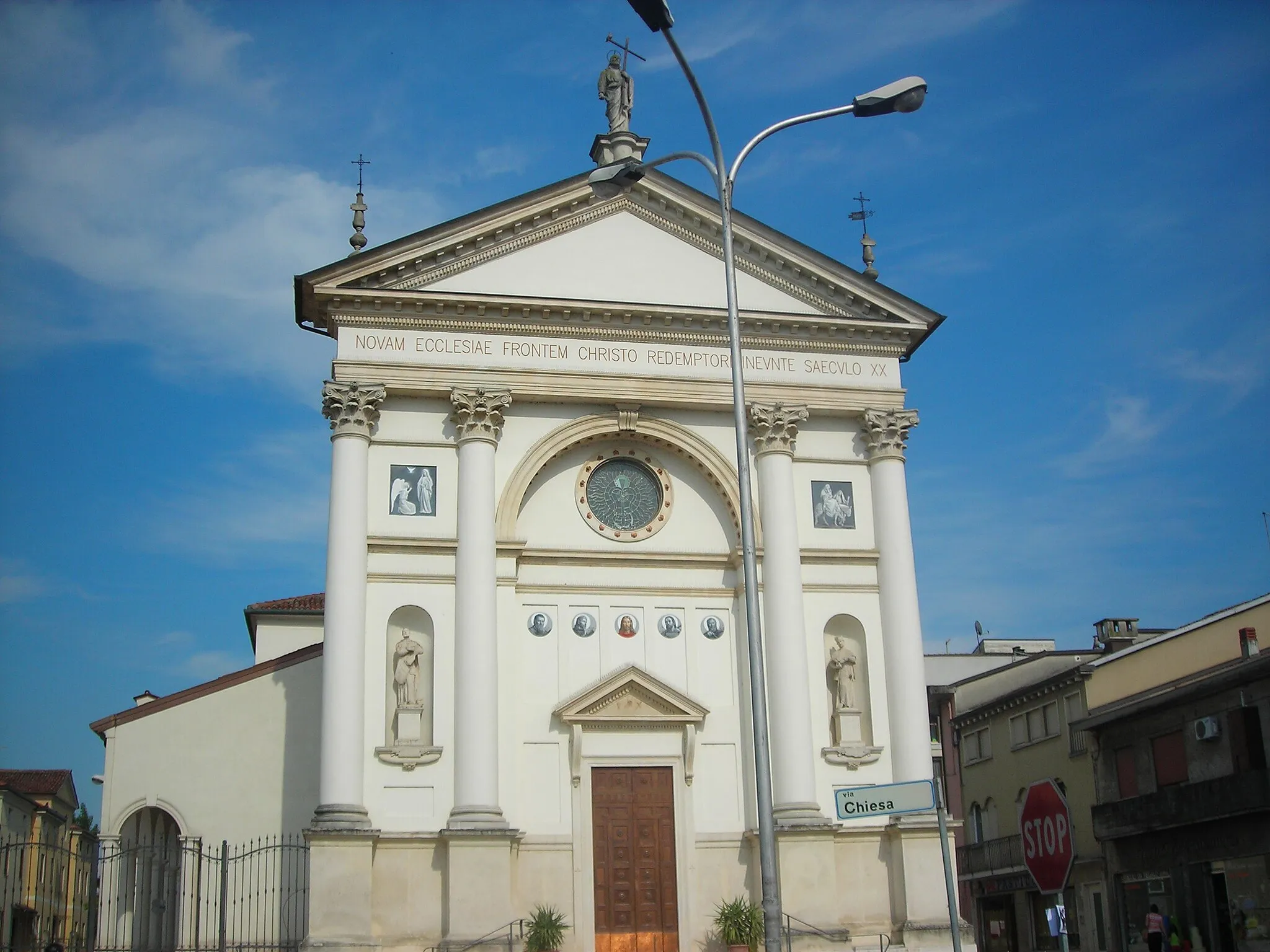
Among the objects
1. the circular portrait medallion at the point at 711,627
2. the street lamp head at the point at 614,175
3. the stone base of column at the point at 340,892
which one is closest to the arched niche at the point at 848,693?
the circular portrait medallion at the point at 711,627

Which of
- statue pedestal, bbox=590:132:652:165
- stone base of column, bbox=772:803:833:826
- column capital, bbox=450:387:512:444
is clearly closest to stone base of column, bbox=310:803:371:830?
column capital, bbox=450:387:512:444

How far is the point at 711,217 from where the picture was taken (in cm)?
2672

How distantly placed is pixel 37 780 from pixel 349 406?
46746 mm

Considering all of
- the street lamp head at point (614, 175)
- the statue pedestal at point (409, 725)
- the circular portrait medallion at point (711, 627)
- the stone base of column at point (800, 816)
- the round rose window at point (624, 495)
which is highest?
the street lamp head at point (614, 175)

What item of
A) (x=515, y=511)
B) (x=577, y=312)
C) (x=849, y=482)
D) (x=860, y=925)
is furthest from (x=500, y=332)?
(x=860, y=925)

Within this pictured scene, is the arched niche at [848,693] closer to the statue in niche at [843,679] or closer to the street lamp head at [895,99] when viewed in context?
the statue in niche at [843,679]

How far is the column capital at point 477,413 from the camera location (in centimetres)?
2480

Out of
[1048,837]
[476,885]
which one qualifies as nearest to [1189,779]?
[476,885]

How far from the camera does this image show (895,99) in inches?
657

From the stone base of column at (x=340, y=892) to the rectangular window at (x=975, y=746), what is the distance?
1054 inches

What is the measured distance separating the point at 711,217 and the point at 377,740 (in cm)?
1184

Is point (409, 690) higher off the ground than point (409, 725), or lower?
higher

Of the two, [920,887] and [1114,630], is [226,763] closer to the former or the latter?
[920,887]

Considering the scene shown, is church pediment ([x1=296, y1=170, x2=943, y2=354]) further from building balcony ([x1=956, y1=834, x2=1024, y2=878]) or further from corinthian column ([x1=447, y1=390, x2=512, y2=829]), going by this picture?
building balcony ([x1=956, y1=834, x2=1024, y2=878])
